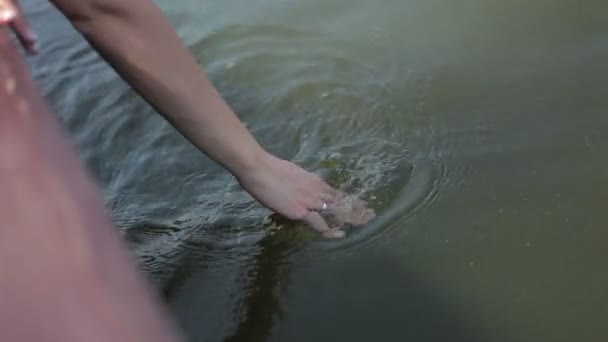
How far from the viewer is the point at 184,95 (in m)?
1.49

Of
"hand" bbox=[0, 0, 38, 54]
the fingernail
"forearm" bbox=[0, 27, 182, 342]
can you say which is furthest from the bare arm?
"forearm" bbox=[0, 27, 182, 342]

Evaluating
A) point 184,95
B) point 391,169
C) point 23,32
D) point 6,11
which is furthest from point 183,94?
point 6,11

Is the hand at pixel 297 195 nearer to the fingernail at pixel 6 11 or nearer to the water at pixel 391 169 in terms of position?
the water at pixel 391 169

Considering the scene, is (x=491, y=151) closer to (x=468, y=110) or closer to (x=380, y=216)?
(x=468, y=110)

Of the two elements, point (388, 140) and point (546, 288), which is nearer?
point (546, 288)

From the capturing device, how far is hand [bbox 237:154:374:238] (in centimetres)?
161

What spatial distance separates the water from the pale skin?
99 millimetres

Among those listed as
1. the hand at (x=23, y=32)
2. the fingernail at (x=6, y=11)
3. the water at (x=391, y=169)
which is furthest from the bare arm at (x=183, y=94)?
the fingernail at (x=6, y=11)

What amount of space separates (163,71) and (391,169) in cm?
64

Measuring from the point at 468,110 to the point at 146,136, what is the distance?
36.0 inches

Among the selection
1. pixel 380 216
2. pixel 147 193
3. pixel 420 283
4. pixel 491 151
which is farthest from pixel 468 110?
pixel 147 193

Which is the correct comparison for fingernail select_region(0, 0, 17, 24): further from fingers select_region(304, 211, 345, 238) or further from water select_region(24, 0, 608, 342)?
fingers select_region(304, 211, 345, 238)

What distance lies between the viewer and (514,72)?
204cm

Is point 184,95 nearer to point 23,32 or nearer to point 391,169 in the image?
point 391,169
